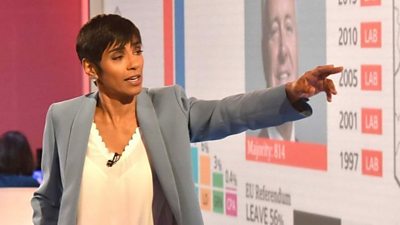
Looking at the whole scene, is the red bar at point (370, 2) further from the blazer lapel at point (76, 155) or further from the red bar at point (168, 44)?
the red bar at point (168, 44)

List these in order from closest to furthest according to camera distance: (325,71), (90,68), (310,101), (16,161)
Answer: (325,71), (90,68), (310,101), (16,161)

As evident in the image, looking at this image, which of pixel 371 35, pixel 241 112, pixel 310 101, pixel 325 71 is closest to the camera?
pixel 325 71

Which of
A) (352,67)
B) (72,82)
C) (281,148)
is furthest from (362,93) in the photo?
(72,82)

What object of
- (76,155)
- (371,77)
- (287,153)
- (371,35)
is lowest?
(287,153)

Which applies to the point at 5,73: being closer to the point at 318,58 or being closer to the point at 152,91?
the point at 318,58

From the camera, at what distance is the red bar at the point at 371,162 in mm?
2744

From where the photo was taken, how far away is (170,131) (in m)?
2.14

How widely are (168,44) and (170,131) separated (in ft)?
5.63

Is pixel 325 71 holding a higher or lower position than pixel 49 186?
higher

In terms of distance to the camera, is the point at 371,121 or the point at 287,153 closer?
the point at 371,121

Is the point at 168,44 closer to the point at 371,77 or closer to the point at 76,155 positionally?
the point at 371,77

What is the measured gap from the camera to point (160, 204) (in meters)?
2.13

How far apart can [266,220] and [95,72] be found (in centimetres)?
125

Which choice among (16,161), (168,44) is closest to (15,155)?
(16,161)
